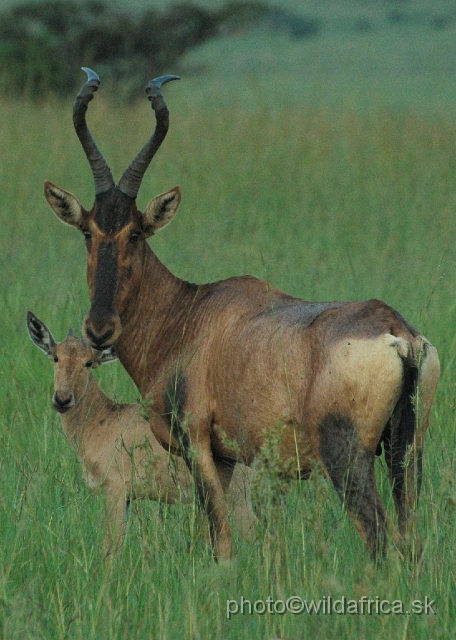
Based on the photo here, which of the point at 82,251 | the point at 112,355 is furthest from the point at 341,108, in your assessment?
the point at 112,355

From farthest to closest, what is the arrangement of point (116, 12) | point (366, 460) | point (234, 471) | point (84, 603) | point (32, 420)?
point (116, 12)
point (32, 420)
point (234, 471)
point (366, 460)
point (84, 603)

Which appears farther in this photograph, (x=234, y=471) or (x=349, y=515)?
(x=234, y=471)

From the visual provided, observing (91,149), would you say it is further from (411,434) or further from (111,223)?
(411,434)

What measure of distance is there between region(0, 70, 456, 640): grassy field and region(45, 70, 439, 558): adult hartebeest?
24cm

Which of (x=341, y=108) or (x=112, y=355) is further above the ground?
(x=341, y=108)

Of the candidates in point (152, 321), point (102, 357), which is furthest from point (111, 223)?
point (102, 357)

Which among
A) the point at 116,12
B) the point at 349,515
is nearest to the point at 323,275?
the point at 349,515

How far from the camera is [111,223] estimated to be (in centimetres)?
556

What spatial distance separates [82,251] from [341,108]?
857 cm

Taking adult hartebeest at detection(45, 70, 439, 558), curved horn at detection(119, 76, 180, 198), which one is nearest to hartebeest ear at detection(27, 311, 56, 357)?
adult hartebeest at detection(45, 70, 439, 558)

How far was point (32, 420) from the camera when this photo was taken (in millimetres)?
6465

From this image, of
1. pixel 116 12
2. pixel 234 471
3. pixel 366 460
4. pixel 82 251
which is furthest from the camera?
pixel 116 12

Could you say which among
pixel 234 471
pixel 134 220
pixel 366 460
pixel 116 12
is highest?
pixel 116 12

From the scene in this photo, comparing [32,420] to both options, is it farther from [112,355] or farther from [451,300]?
[451,300]
